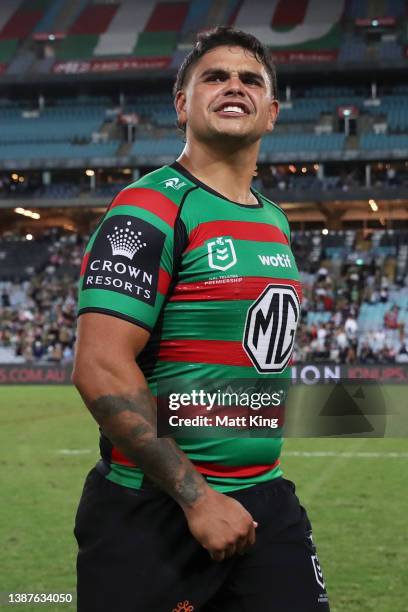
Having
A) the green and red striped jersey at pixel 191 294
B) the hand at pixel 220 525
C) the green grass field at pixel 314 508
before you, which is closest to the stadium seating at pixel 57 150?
the green grass field at pixel 314 508

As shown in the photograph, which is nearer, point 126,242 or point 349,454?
point 126,242

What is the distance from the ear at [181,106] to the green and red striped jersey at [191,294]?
268 mm

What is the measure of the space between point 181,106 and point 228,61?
23 centimetres

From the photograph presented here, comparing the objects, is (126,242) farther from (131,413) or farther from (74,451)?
(74,451)

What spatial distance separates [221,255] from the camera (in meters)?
2.59

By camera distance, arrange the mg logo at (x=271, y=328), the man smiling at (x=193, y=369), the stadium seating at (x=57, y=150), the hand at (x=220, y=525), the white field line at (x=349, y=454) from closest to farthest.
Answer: the hand at (x=220, y=525) < the man smiling at (x=193, y=369) < the mg logo at (x=271, y=328) < the white field line at (x=349, y=454) < the stadium seating at (x=57, y=150)

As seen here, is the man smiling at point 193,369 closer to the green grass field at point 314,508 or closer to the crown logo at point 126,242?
the crown logo at point 126,242

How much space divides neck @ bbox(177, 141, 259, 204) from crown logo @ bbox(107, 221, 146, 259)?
1.24 ft

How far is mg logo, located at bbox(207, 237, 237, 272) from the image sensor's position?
2570 mm

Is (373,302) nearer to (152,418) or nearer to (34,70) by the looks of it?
(34,70)

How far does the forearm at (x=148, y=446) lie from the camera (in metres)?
2.38

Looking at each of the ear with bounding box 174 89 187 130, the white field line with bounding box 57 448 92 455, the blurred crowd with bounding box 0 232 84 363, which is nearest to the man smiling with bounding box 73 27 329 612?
the ear with bounding box 174 89 187 130

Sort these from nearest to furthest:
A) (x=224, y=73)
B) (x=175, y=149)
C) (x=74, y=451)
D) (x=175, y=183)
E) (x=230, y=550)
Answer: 1. (x=230, y=550)
2. (x=175, y=183)
3. (x=224, y=73)
4. (x=74, y=451)
5. (x=175, y=149)

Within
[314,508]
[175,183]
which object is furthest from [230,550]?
[314,508]
